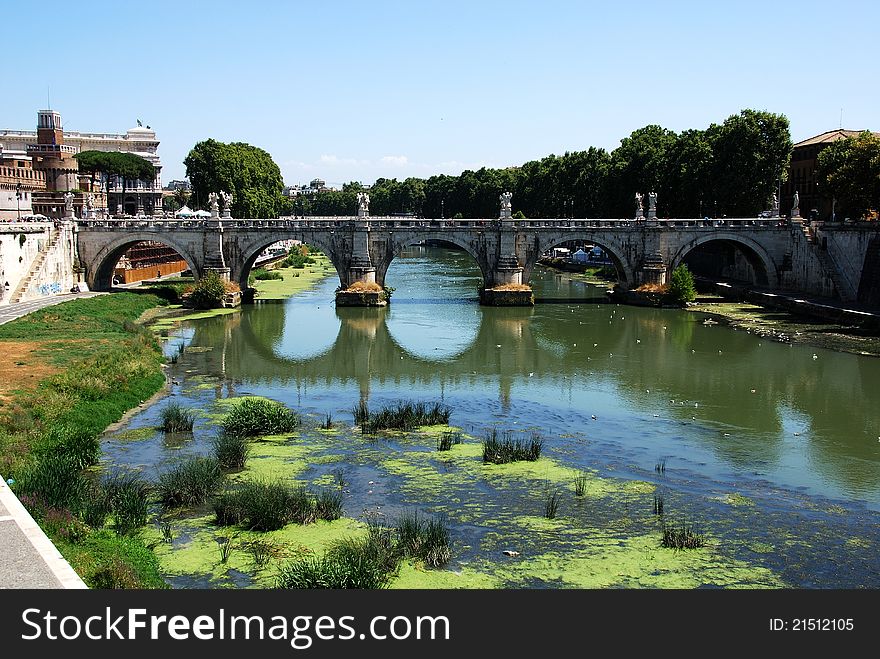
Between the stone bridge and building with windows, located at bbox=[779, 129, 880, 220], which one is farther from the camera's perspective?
building with windows, located at bbox=[779, 129, 880, 220]

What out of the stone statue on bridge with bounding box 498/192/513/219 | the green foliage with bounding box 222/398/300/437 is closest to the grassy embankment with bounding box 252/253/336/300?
the stone statue on bridge with bounding box 498/192/513/219

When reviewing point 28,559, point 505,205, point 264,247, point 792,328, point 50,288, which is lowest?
point 28,559

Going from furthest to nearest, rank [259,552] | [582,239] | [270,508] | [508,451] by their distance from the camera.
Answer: [582,239], [508,451], [270,508], [259,552]

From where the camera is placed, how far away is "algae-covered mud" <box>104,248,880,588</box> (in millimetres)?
19703

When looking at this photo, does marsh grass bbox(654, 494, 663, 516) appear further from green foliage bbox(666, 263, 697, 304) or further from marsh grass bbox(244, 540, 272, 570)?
green foliage bbox(666, 263, 697, 304)

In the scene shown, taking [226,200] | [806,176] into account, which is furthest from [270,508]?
[806,176]

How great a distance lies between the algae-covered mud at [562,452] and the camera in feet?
64.6

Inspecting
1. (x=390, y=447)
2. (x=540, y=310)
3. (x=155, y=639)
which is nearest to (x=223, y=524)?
(x=390, y=447)

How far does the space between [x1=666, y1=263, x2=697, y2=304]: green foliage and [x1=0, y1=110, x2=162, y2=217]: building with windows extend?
47.9 m

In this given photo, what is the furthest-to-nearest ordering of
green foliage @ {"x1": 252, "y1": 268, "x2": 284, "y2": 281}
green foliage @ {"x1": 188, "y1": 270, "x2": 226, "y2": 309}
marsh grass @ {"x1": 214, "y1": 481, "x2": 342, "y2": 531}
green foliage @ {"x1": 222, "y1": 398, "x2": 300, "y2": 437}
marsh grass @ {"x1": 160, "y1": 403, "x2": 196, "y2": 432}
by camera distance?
green foliage @ {"x1": 252, "y1": 268, "x2": 284, "y2": 281}, green foliage @ {"x1": 188, "y1": 270, "x2": 226, "y2": 309}, marsh grass @ {"x1": 160, "y1": 403, "x2": 196, "y2": 432}, green foliage @ {"x1": 222, "y1": 398, "x2": 300, "y2": 437}, marsh grass @ {"x1": 214, "y1": 481, "x2": 342, "y2": 531}

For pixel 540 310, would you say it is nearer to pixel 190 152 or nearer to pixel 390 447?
pixel 390 447

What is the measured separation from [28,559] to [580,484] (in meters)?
14.0

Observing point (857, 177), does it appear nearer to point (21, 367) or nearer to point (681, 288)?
point (681, 288)

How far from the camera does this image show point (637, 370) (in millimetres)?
42219
